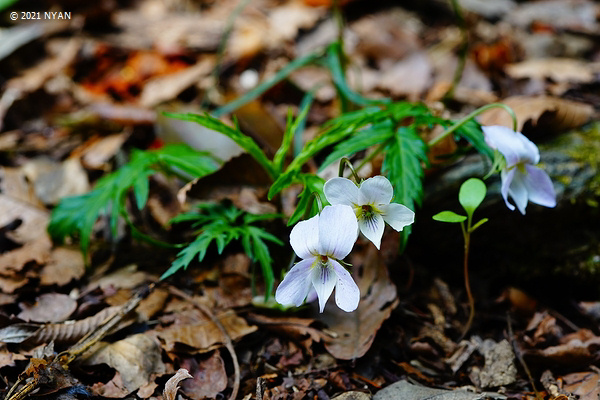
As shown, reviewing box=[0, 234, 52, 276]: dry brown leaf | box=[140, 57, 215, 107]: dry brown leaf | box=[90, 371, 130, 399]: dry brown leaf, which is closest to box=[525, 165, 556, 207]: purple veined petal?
box=[90, 371, 130, 399]: dry brown leaf

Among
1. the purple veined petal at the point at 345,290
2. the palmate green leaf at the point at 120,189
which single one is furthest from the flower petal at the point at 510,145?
the palmate green leaf at the point at 120,189

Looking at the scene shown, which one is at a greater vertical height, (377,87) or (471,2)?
(471,2)

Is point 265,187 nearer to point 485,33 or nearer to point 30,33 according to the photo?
point 485,33

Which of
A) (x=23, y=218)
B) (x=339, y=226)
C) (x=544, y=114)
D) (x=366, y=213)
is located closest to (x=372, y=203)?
(x=366, y=213)

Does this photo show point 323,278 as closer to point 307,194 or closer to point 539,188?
point 307,194

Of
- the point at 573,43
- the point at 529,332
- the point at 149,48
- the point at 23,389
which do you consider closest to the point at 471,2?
the point at 573,43

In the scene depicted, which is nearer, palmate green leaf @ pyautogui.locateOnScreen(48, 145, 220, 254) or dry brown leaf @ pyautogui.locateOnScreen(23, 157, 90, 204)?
palmate green leaf @ pyautogui.locateOnScreen(48, 145, 220, 254)

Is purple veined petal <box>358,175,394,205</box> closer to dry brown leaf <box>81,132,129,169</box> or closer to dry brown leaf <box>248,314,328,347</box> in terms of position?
dry brown leaf <box>248,314,328,347</box>

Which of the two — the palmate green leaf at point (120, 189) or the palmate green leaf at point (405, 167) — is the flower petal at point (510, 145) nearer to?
the palmate green leaf at point (405, 167)
